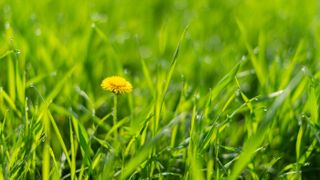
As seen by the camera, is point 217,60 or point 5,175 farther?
point 217,60

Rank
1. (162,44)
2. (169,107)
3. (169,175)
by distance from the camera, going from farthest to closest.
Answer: (162,44) < (169,107) < (169,175)

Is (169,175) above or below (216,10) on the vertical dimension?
below

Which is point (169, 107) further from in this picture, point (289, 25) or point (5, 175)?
point (289, 25)

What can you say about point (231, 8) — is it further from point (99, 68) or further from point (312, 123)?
point (312, 123)

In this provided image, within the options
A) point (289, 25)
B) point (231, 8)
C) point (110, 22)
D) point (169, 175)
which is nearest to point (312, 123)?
point (169, 175)

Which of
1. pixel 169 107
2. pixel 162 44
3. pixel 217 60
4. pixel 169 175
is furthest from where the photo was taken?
pixel 217 60

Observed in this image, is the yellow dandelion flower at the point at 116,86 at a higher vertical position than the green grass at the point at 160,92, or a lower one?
higher

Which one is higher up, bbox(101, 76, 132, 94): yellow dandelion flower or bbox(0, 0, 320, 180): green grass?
bbox(101, 76, 132, 94): yellow dandelion flower
